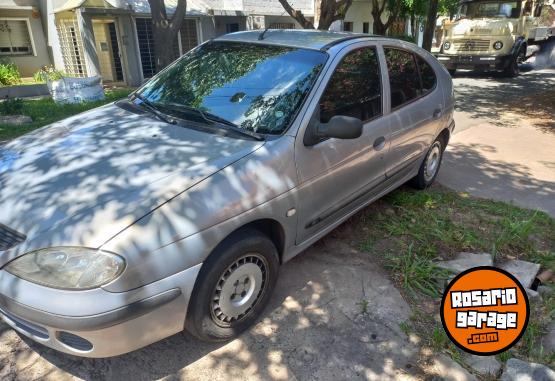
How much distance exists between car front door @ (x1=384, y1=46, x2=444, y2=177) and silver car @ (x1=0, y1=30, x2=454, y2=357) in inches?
0.9

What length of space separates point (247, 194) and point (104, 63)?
14.3 m

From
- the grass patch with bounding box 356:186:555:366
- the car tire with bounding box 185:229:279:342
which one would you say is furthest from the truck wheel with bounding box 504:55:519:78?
the car tire with bounding box 185:229:279:342

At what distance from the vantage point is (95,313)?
6.48 ft

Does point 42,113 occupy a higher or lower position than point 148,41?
lower

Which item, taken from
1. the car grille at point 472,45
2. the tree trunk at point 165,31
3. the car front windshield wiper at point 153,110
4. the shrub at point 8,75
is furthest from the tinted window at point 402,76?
the car grille at point 472,45

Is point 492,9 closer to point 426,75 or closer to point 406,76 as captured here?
point 426,75

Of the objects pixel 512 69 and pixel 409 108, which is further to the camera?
pixel 512 69

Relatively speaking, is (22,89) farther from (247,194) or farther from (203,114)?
(247,194)

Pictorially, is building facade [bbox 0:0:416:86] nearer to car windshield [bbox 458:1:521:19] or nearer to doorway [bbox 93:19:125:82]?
doorway [bbox 93:19:125:82]

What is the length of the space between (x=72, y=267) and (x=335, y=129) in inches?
67.5

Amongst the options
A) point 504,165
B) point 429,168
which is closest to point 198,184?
point 429,168

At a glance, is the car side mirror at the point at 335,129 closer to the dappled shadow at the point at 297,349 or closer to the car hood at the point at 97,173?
the car hood at the point at 97,173

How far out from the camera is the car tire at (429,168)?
4754 mm

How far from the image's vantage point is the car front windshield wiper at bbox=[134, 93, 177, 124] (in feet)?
9.97
